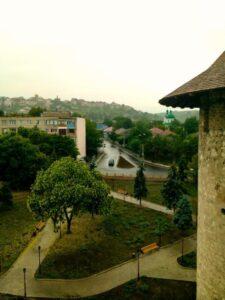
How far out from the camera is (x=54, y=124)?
6731 centimetres

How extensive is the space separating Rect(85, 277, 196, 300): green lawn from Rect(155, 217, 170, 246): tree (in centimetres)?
577

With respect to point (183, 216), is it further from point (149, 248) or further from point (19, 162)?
point (19, 162)

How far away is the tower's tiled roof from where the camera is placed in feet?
27.5

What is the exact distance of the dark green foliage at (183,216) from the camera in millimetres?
25641

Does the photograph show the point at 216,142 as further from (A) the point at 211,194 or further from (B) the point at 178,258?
(B) the point at 178,258

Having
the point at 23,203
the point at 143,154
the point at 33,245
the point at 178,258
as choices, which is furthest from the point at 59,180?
the point at 143,154

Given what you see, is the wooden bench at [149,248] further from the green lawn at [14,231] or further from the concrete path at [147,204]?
the concrete path at [147,204]

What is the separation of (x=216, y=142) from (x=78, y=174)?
15.3 metres

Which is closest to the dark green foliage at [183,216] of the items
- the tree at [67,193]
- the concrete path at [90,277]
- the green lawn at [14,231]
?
the concrete path at [90,277]

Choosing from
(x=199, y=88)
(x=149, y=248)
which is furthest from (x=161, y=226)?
(x=199, y=88)

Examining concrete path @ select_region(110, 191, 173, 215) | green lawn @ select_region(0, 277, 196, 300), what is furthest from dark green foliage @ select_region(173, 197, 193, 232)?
green lawn @ select_region(0, 277, 196, 300)

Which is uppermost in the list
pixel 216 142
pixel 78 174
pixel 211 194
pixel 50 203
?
pixel 216 142

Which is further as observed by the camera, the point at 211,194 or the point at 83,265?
the point at 83,265

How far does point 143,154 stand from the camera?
71500mm
